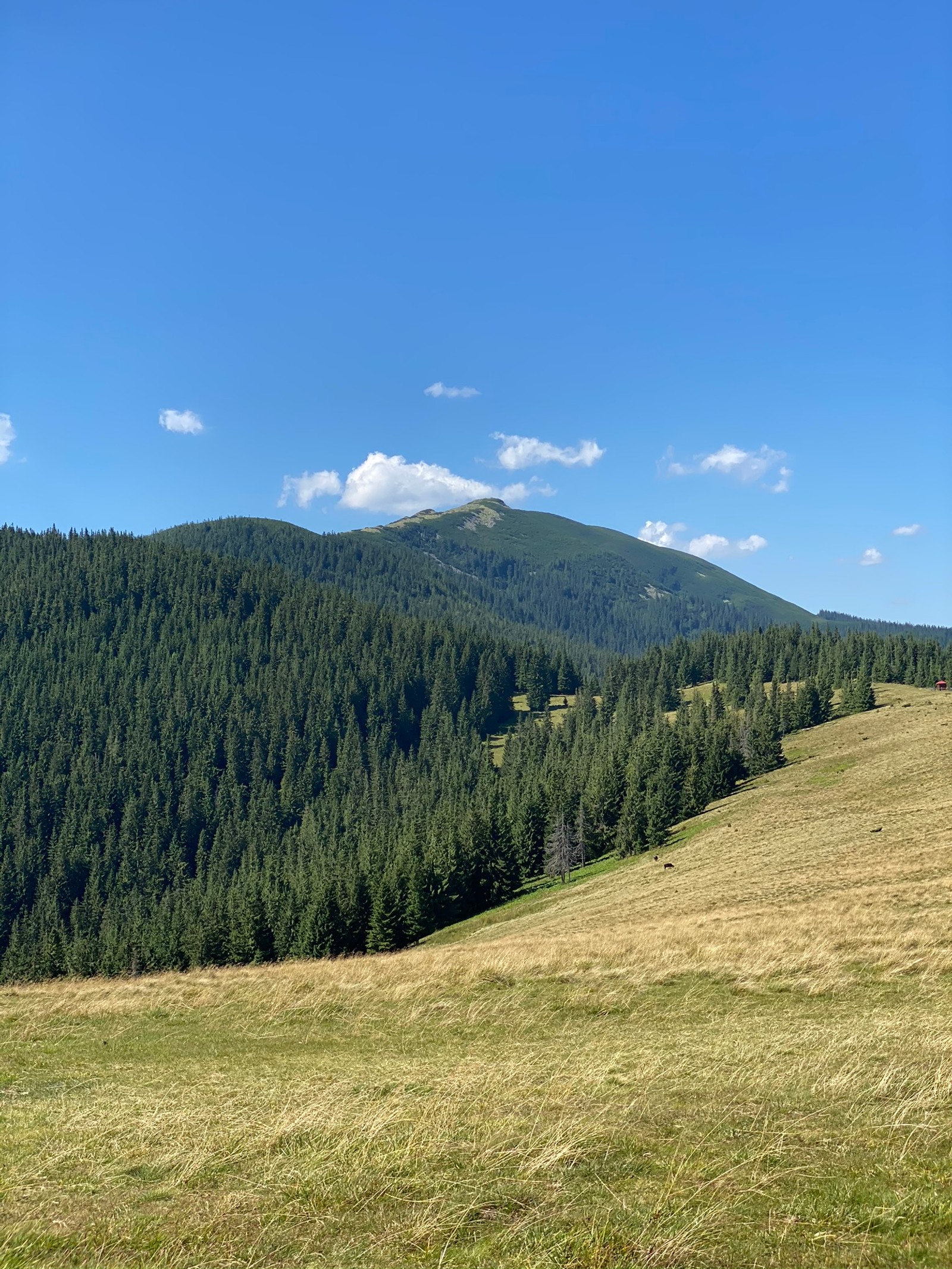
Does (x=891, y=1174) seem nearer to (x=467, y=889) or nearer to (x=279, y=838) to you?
(x=467, y=889)

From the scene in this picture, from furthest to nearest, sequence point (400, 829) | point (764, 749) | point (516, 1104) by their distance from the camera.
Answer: point (400, 829) → point (764, 749) → point (516, 1104)

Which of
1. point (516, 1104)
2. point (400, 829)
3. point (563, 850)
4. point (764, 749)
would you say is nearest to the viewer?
point (516, 1104)

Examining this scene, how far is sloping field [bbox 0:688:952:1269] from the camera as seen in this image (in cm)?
739

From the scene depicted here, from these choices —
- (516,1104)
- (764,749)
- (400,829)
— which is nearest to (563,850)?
(764,749)

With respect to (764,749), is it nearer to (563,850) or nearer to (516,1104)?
(563,850)

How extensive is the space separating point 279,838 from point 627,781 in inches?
4699

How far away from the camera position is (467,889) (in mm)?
84812

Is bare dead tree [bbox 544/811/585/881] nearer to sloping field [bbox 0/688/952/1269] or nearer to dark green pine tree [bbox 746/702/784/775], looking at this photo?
dark green pine tree [bbox 746/702/784/775]

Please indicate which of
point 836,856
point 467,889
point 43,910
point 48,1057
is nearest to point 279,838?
point 43,910

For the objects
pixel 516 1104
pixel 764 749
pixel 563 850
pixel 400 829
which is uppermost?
pixel 516 1104

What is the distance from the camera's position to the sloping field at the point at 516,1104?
24.3 feet

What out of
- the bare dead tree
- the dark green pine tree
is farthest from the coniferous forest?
the bare dead tree

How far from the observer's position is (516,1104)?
465 inches

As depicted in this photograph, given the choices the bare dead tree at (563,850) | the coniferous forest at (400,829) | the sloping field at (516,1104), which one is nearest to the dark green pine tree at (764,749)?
the coniferous forest at (400,829)
